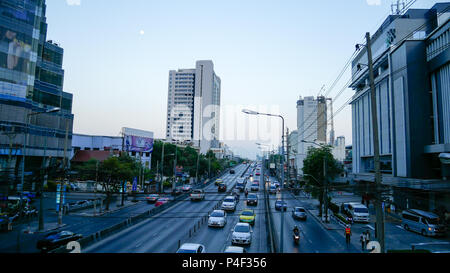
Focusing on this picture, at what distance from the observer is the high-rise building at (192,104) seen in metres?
144

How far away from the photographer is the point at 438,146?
27172 millimetres

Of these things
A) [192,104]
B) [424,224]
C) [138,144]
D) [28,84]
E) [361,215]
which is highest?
[192,104]

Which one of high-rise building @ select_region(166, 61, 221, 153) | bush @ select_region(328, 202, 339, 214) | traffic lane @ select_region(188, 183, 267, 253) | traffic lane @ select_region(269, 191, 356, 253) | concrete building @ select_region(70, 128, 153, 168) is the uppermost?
high-rise building @ select_region(166, 61, 221, 153)

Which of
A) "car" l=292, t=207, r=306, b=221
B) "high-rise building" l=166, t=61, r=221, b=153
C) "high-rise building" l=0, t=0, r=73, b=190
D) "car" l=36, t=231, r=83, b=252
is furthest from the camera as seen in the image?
"high-rise building" l=166, t=61, r=221, b=153

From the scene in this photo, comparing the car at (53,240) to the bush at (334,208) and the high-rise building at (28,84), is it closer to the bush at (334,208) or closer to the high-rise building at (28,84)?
the high-rise building at (28,84)

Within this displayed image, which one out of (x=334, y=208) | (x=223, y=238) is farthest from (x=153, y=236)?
(x=334, y=208)

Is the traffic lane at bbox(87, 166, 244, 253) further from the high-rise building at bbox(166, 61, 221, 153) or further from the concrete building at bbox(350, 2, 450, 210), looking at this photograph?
the high-rise building at bbox(166, 61, 221, 153)

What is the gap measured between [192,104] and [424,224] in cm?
13342

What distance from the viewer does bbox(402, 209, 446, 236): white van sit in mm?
21203

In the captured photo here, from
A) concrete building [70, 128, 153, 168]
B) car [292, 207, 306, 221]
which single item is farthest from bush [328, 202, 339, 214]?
concrete building [70, 128, 153, 168]

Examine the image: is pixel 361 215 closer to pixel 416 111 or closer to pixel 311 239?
pixel 311 239

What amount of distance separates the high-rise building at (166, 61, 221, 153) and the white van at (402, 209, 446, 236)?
4789 inches

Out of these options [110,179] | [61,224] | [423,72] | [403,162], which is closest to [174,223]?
[61,224]

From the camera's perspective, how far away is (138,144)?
6144 cm
